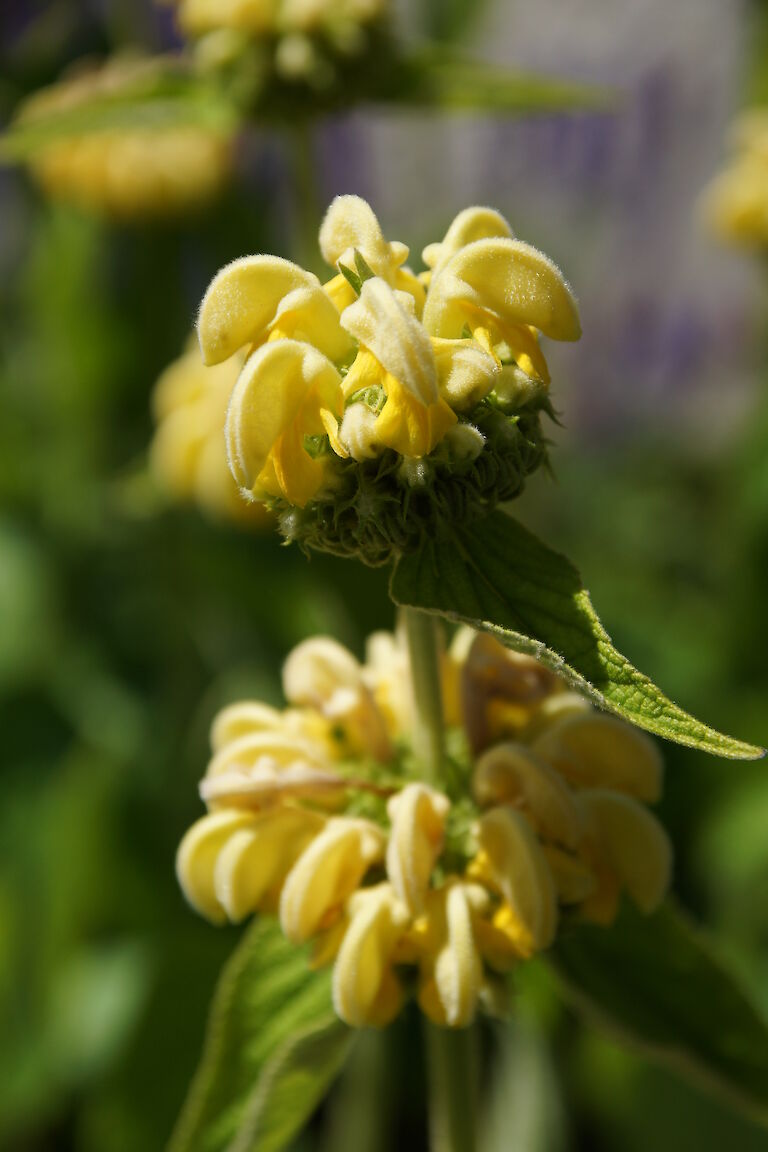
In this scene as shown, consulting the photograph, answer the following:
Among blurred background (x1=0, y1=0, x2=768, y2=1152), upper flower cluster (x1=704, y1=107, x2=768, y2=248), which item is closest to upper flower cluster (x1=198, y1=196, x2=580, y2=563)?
blurred background (x1=0, y1=0, x2=768, y2=1152)

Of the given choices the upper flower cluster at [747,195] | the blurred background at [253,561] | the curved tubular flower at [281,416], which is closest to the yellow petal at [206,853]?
the curved tubular flower at [281,416]

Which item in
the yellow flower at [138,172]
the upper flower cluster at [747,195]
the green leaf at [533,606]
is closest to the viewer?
the green leaf at [533,606]

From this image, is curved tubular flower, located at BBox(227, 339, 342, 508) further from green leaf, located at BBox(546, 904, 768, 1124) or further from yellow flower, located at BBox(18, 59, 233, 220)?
yellow flower, located at BBox(18, 59, 233, 220)

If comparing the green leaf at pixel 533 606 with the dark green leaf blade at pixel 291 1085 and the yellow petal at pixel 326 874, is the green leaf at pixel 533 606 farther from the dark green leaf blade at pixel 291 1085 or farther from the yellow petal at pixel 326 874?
the dark green leaf blade at pixel 291 1085

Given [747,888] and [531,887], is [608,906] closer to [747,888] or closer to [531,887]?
[531,887]

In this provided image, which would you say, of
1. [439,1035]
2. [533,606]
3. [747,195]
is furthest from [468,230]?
[747,195]

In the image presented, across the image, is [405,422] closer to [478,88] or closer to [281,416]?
[281,416]
